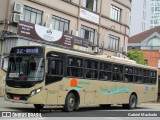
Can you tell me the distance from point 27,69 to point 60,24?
16.1m

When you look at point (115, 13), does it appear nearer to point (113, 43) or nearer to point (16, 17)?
point (113, 43)

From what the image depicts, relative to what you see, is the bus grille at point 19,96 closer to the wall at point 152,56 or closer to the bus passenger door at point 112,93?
the bus passenger door at point 112,93

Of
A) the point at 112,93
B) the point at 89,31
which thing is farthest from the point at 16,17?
the point at 89,31

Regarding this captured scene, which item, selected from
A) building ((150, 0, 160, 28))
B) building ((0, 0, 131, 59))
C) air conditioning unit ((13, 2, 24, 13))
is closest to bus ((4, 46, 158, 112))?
building ((0, 0, 131, 59))

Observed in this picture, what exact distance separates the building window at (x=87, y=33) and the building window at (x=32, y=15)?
20.0 feet

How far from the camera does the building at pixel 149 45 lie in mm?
57766

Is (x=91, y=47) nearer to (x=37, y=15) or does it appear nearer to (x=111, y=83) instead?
(x=37, y=15)

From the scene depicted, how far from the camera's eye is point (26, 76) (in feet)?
51.2

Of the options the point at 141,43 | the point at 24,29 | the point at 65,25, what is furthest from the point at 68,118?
the point at 141,43

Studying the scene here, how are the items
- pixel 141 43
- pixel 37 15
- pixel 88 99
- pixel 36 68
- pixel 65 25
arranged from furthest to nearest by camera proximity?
pixel 141 43
pixel 65 25
pixel 37 15
pixel 88 99
pixel 36 68

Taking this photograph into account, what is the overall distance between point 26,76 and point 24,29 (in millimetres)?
11309

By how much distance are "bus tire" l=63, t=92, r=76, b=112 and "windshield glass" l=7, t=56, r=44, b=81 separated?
6.92 feet

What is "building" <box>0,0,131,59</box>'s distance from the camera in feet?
86.6

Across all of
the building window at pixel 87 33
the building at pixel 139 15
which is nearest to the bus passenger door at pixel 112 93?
the building window at pixel 87 33
